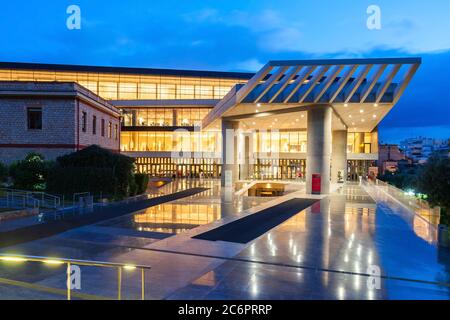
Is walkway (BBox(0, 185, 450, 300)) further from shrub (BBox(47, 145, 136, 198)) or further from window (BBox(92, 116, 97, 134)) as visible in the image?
window (BBox(92, 116, 97, 134))

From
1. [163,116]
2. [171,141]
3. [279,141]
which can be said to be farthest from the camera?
[163,116]

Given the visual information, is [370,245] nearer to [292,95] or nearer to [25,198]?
[292,95]

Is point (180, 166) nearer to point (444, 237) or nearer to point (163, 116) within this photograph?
point (163, 116)

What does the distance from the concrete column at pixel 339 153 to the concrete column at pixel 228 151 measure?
14676 mm

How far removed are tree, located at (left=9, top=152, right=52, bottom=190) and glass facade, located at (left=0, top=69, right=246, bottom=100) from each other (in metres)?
37.0

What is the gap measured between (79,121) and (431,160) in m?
26.2

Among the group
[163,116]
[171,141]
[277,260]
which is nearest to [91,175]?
[277,260]

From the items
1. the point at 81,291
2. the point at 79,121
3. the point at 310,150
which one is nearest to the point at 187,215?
the point at 81,291

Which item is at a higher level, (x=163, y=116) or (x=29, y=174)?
(x=163, y=116)

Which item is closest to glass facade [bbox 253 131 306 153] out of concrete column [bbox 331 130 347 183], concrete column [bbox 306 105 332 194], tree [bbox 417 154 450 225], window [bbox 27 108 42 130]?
concrete column [bbox 331 130 347 183]

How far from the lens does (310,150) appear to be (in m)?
27.7

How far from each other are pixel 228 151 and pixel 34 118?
18362 millimetres

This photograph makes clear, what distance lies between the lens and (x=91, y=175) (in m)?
22.1

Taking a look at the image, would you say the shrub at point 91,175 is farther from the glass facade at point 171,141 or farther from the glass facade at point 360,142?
the glass facade at point 360,142
